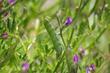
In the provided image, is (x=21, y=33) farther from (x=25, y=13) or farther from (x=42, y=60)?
(x=25, y=13)

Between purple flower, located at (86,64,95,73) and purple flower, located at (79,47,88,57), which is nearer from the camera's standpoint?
purple flower, located at (86,64,95,73)

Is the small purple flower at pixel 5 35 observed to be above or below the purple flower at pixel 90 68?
above

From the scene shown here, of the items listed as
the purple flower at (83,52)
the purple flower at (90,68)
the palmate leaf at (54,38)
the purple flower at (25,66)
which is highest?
the palmate leaf at (54,38)

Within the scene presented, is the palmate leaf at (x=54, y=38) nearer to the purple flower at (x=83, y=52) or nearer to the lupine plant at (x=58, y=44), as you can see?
the lupine plant at (x=58, y=44)

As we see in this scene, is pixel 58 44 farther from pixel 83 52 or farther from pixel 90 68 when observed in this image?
pixel 83 52

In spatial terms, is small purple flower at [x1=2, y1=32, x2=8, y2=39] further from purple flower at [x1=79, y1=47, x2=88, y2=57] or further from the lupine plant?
purple flower at [x1=79, y1=47, x2=88, y2=57]

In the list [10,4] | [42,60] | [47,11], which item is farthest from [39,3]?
[42,60]

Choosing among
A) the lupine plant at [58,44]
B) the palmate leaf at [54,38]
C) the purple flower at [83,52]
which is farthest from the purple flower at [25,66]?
the purple flower at [83,52]

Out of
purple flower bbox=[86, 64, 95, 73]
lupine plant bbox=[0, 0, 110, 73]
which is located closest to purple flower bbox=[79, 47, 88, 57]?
lupine plant bbox=[0, 0, 110, 73]
